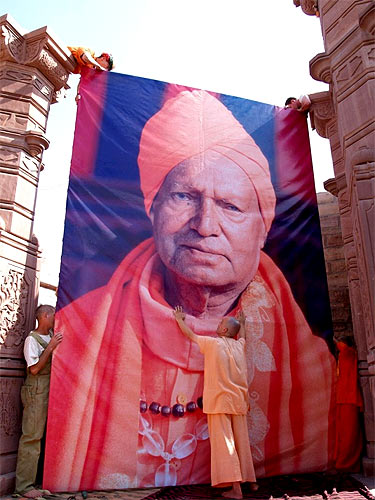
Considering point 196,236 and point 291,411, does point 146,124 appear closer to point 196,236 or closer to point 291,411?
point 196,236

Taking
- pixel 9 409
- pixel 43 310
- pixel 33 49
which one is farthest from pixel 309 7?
pixel 9 409

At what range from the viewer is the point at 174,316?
3.97 m

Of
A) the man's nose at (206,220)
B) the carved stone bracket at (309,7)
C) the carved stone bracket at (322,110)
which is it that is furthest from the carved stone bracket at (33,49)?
the carved stone bracket at (309,7)

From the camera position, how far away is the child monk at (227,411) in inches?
125

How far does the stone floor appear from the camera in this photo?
125 inches

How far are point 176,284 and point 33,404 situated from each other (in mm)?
1684

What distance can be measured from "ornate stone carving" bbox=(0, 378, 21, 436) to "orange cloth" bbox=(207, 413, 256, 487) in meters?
1.67

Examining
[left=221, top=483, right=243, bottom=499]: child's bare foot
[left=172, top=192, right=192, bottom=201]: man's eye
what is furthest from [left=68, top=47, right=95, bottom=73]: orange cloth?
[left=221, top=483, right=243, bottom=499]: child's bare foot

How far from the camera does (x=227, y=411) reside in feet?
10.8

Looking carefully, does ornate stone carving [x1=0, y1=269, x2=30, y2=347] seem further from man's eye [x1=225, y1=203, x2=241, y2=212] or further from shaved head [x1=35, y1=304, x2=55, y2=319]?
man's eye [x1=225, y1=203, x2=241, y2=212]

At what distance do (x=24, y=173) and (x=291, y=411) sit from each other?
355 centimetres

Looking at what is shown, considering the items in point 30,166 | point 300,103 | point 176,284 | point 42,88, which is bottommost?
point 176,284

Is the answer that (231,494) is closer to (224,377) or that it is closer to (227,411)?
(227,411)

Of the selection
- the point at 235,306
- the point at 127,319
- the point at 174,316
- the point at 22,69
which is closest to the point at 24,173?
the point at 22,69
